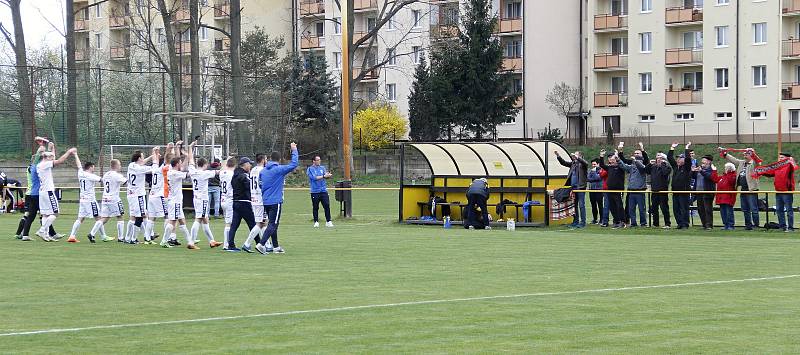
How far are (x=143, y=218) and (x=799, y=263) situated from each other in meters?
13.3

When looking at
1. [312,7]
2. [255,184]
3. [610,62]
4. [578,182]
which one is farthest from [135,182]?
[312,7]

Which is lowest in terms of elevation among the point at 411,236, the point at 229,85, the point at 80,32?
the point at 411,236

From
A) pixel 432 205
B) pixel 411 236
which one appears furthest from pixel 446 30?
pixel 411 236

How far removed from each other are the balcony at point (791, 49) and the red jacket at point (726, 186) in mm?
42008

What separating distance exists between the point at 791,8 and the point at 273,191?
5298cm

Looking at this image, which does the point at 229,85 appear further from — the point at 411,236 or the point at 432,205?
the point at 411,236

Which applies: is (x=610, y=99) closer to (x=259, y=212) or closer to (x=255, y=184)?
(x=255, y=184)

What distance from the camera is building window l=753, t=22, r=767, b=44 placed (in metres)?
68.2

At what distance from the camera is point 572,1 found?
78.1 meters

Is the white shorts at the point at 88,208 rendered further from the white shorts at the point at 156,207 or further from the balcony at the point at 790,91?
the balcony at the point at 790,91

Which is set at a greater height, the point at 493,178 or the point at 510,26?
the point at 510,26

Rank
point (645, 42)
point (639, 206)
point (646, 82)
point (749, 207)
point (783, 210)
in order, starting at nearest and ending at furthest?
point (783, 210), point (749, 207), point (639, 206), point (645, 42), point (646, 82)

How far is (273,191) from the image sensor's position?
Answer: 2144 centimetres

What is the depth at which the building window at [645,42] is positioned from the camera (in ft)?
244
